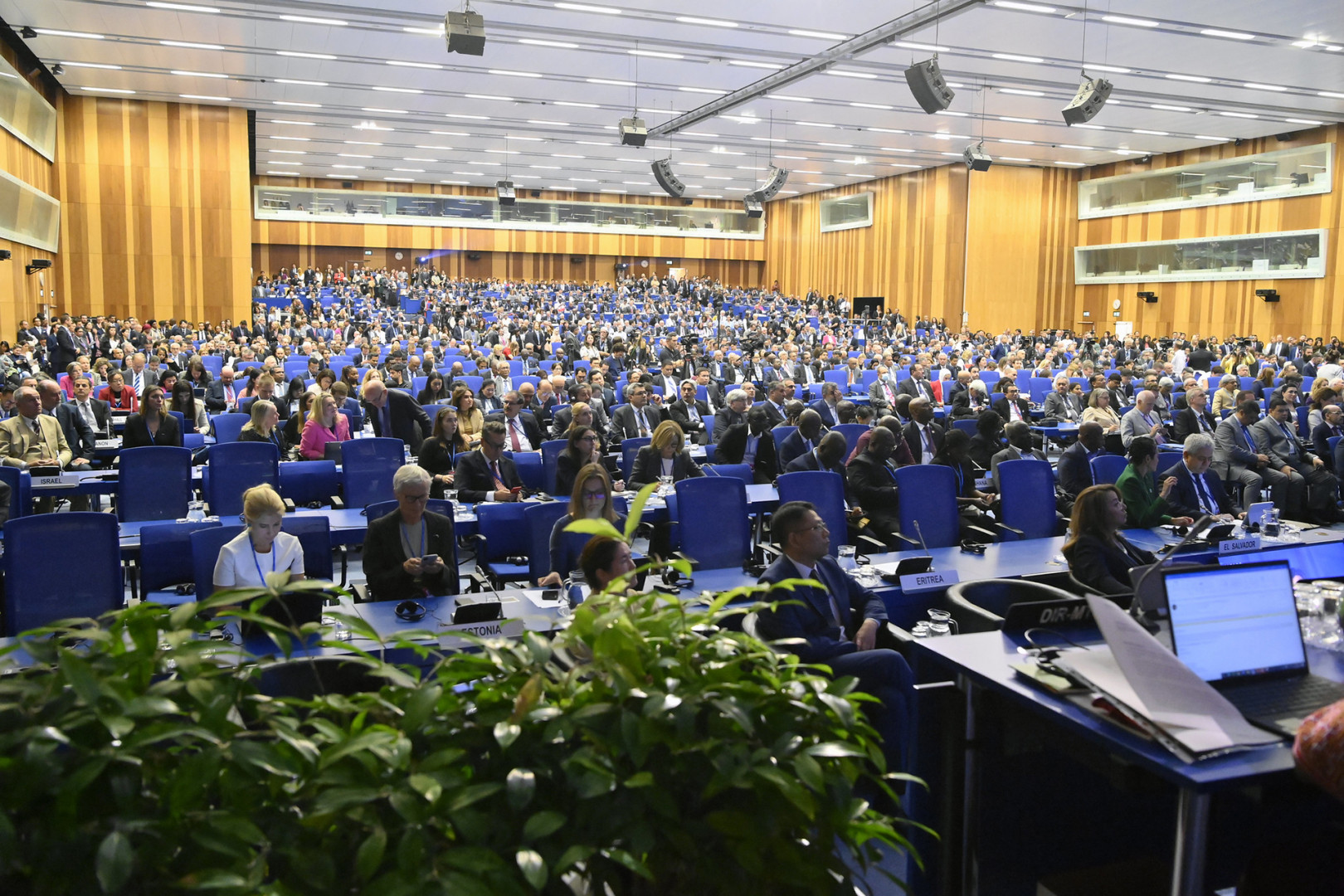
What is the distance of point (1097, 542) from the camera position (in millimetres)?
4352

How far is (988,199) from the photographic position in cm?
2617

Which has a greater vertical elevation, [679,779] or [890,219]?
[890,219]

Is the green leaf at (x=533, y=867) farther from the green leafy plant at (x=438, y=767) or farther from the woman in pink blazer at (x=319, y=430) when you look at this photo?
the woman in pink blazer at (x=319, y=430)

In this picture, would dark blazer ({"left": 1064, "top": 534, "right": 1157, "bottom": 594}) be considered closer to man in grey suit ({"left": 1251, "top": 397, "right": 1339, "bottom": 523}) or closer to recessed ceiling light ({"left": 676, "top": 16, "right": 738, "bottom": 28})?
man in grey suit ({"left": 1251, "top": 397, "right": 1339, "bottom": 523})

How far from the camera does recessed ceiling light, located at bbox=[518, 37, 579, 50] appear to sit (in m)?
13.8

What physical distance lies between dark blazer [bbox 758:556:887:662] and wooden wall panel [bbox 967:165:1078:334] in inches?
956

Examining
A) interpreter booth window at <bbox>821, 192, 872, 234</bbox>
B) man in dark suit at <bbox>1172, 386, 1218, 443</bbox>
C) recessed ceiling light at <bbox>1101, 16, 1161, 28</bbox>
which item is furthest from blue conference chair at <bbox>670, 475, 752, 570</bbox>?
interpreter booth window at <bbox>821, 192, 872, 234</bbox>

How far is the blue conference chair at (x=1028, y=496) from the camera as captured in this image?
21.2ft

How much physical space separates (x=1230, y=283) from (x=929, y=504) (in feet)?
69.2

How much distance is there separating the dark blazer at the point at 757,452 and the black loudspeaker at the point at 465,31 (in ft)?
17.3

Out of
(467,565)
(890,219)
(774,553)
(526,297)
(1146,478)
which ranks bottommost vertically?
(467,565)

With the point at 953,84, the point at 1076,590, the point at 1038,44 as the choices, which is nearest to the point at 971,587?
the point at 1076,590

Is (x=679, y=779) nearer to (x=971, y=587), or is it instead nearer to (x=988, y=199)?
(x=971, y=587)

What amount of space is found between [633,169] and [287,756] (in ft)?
92.4
